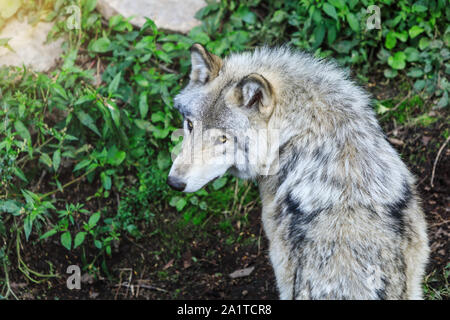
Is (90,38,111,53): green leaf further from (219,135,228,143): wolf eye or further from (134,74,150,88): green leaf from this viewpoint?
(219,135,228,143): wolf eye

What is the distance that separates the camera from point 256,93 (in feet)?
11.1

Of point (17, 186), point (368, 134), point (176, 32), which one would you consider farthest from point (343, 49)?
point (17, 186)

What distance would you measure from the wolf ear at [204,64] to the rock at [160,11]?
1.94 metres

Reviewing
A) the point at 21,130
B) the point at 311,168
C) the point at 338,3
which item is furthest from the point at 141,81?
the point at 311,168

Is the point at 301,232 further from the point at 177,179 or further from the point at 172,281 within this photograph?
the point at 172,281

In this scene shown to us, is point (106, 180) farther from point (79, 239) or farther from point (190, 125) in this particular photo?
point (190, 125)

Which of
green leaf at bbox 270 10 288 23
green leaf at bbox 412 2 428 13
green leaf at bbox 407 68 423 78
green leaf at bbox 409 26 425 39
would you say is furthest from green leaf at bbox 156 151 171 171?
green leaf at bbox 412 2 428 13

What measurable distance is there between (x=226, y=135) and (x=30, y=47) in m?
3.30

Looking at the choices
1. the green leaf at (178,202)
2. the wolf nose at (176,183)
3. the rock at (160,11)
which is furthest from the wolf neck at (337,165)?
the rock at (160,11)

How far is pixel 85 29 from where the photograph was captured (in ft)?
18.7

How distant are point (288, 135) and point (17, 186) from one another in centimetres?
304

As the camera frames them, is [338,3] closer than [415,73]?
Yes

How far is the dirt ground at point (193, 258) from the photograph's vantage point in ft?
16.0

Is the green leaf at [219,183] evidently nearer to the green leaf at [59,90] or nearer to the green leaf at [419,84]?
the green leaf at [59,90]
